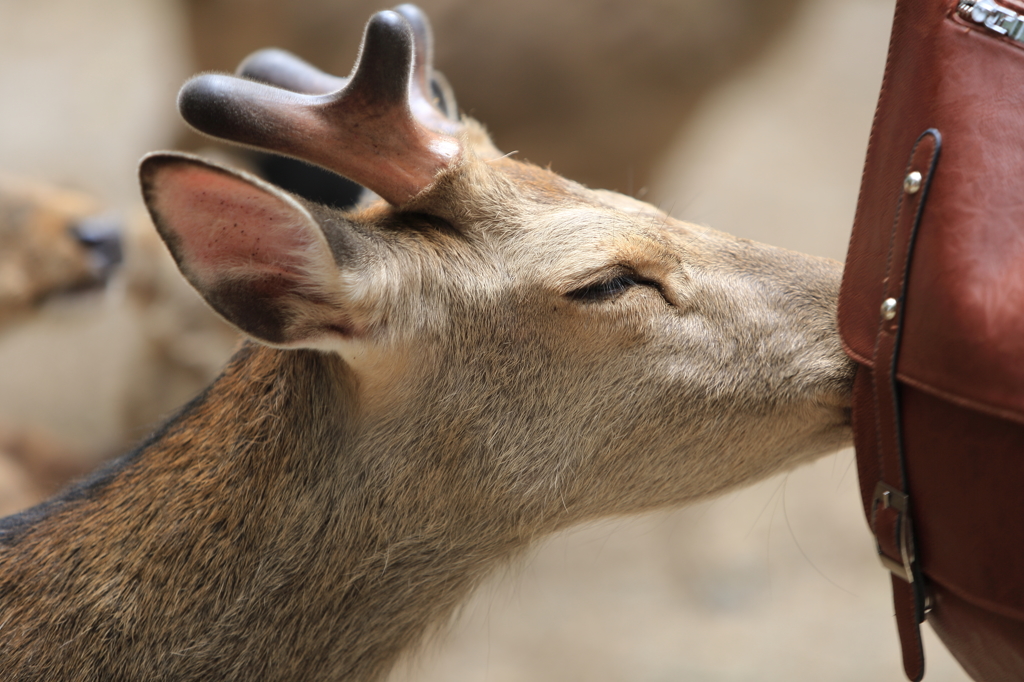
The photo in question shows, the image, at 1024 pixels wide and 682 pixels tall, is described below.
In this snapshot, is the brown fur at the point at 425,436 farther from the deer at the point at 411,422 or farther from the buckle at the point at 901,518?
the buckle at the point at 901,518

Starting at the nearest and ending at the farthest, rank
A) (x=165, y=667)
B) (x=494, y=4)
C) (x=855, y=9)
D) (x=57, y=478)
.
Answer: (x=165, y=667)
(x=57, y=478)
(x=494, y=4)
(x=855, y=9)

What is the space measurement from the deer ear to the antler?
181mm

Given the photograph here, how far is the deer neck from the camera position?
196 centimetres

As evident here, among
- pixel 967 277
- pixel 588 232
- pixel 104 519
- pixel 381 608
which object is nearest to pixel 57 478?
pixel 104 519

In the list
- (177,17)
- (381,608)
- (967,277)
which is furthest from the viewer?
(177,17)

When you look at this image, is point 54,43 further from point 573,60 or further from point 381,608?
point 381,608

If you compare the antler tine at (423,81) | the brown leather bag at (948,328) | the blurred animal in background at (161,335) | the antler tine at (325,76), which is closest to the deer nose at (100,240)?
the blurred animal in background at (161,335)

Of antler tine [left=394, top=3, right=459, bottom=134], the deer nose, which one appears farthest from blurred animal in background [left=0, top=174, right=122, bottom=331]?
antler tine [left=394, top=3, right=459, bottom=134]

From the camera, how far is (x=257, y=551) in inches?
78.3

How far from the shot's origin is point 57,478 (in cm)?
485

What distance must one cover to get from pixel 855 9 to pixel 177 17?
19.4 feet

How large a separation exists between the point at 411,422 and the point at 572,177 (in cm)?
424

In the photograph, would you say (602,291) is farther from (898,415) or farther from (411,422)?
(898,415)

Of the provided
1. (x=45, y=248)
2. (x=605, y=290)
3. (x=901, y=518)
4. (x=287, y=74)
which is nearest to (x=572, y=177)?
(x=45, y=248)
